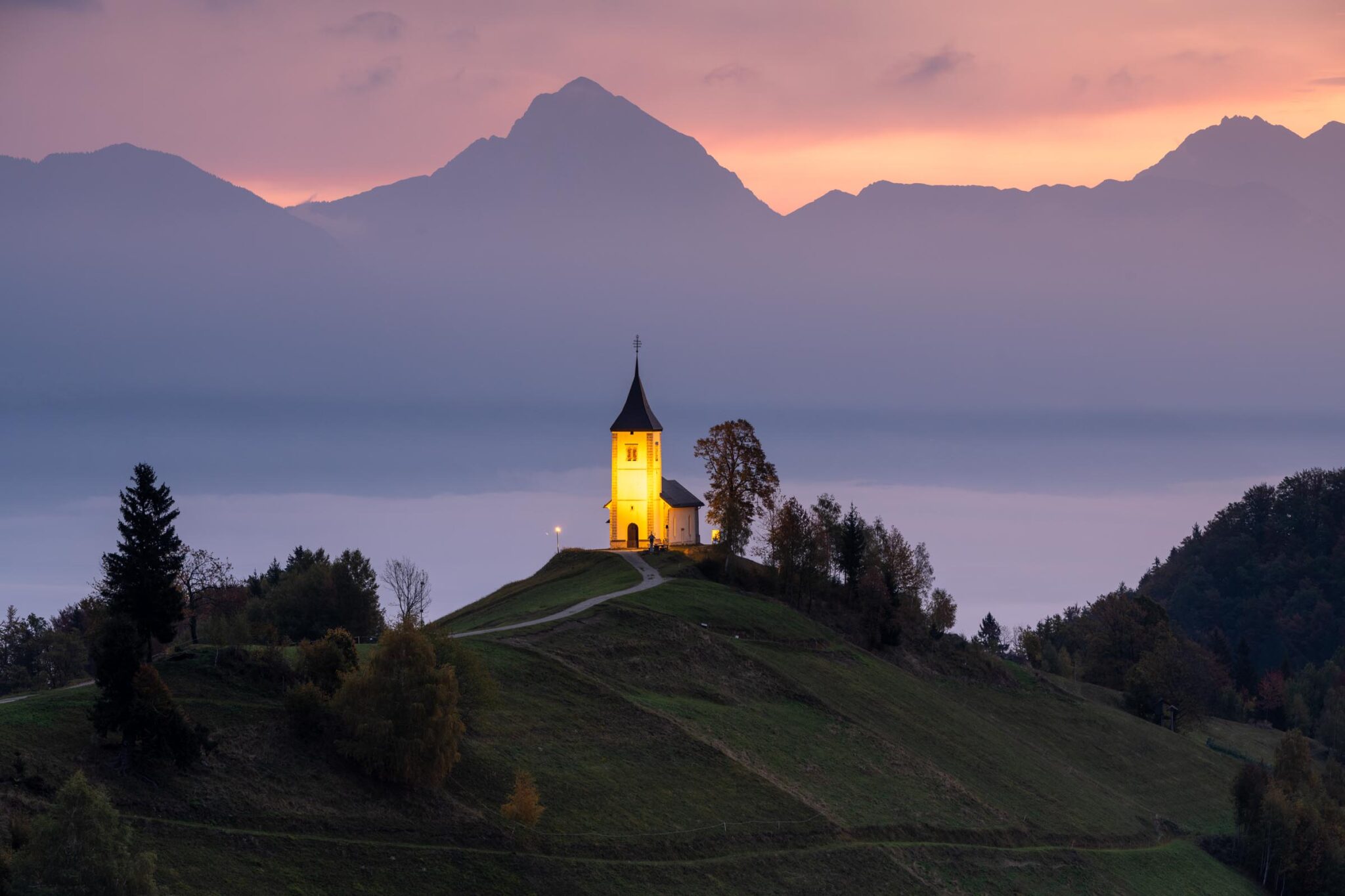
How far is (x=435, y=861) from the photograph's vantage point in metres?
54.6

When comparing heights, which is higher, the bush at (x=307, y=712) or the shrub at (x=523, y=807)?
the bush at (x=307, y=712)

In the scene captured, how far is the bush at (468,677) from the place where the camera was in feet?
215

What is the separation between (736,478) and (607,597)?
23.2 meters

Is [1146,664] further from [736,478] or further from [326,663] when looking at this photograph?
[326,663]

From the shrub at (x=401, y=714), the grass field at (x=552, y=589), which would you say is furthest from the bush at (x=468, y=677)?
the grass field at (x=552, y=589)

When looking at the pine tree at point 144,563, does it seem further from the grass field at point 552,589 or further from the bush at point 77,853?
the grass field at point 552,589

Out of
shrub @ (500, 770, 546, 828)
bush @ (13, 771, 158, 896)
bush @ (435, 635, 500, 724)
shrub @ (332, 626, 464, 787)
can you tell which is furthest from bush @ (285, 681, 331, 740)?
bush @ (13, 771, 158, 896)

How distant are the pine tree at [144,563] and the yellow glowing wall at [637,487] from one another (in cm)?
6412

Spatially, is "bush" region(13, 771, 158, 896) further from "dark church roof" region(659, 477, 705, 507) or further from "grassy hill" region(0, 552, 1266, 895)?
"dark church roof" region(659, 477, 705, 507)

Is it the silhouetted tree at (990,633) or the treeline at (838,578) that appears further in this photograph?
the silhouetted tree at (990,633)

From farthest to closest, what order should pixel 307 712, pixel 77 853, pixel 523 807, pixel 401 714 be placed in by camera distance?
pixel 523 807, pixel 307 712, pixel 401 714, pixel 77 853

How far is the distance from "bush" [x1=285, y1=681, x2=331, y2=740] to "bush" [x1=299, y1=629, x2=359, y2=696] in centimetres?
166

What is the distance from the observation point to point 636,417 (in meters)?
122

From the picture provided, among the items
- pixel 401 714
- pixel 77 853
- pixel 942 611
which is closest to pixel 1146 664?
pixel 942 611
